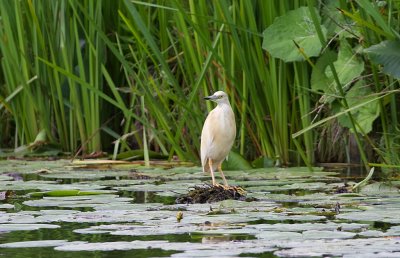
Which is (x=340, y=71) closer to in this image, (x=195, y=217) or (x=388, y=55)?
(x=388, y=55)

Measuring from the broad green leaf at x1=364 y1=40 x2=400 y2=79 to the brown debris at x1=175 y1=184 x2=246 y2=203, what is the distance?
52.5 inches

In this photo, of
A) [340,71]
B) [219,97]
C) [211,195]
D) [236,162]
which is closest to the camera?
[211,195]

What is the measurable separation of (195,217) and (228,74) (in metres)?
2.61

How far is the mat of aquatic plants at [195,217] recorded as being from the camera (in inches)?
139

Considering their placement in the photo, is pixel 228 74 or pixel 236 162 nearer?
pixel 228 74

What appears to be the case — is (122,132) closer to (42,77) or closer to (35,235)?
(42,77)

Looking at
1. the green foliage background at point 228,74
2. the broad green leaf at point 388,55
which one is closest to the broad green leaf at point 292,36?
the green foliage background at point 228,74

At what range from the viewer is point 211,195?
5.26 m

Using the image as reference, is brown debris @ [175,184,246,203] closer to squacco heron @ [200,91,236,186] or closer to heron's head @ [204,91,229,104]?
squacco heron @ [200,91,236,186]

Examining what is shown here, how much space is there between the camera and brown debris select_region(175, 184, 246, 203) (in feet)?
17.1

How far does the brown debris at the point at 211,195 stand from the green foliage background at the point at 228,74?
3.01 feet

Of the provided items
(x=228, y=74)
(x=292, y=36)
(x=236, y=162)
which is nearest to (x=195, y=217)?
(x=228, y=74)

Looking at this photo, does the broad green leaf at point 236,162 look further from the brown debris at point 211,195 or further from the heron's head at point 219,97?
the brown debris at point 211,195

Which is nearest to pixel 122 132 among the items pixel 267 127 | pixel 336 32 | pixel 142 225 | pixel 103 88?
pixel 103 88
